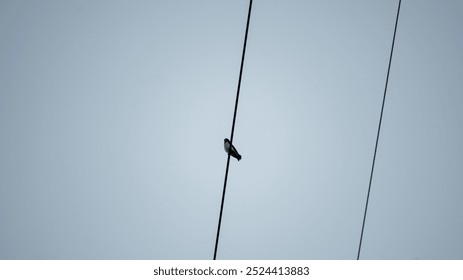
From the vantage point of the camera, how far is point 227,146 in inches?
20.2
